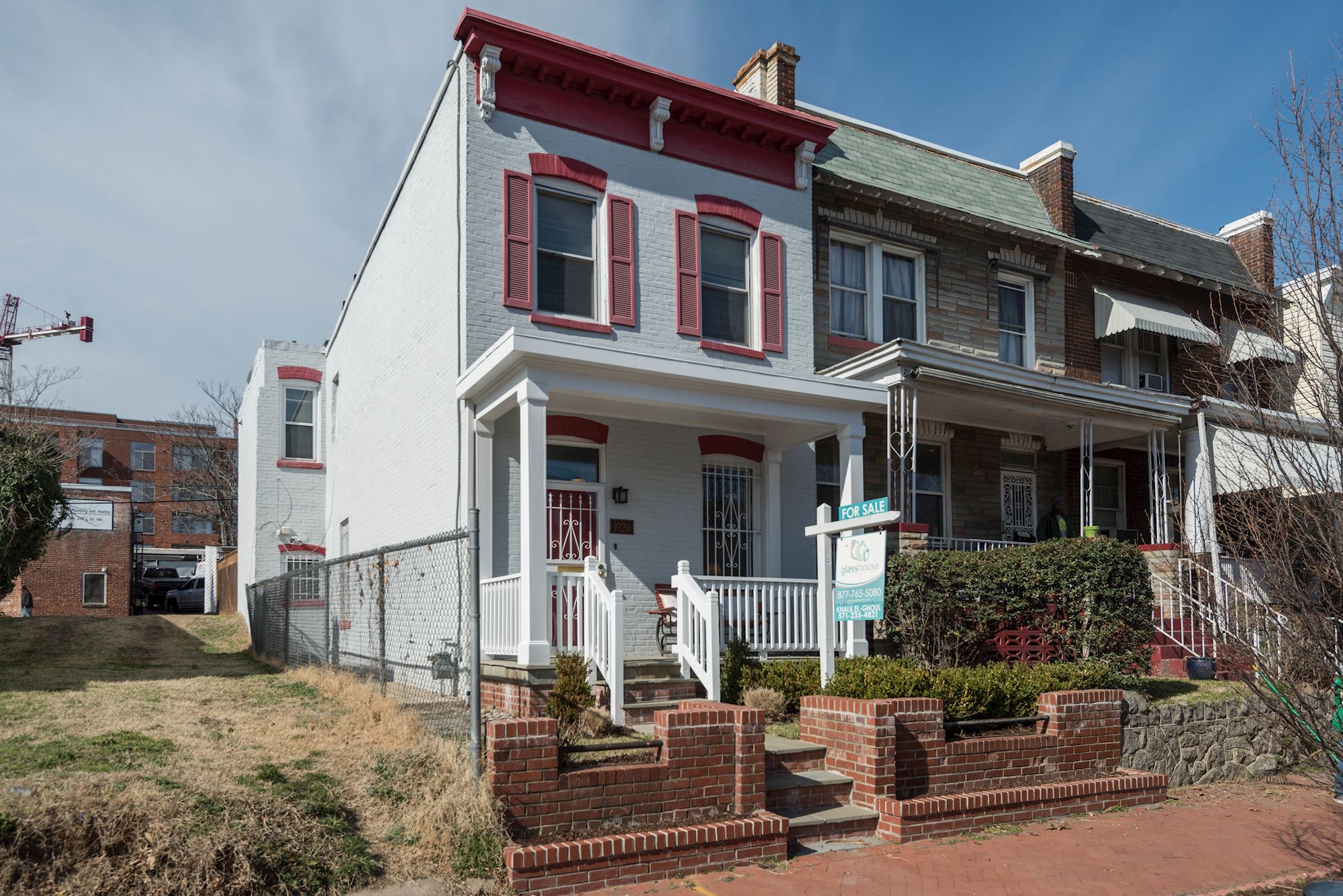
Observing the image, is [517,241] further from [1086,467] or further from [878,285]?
[1086,467]

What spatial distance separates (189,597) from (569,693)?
30995 mm

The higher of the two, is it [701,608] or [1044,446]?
[1044,446]

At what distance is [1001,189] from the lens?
17453mm

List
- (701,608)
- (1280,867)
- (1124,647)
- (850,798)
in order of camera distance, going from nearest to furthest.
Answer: (1280,867)
(850,798)
(701,608)
(1124,647)

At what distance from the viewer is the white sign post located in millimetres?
8844

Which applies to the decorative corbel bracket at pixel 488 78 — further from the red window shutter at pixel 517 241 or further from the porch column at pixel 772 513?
the porch column at pixel 772 513

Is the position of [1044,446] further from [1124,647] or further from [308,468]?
[308,468]

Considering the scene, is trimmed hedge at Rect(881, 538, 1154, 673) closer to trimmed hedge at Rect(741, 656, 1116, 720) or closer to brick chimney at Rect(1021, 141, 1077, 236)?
trimmed hedge at Rect(741, 656, 1116, 720)

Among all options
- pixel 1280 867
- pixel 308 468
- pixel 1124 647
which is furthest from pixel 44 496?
pixel 1280 867

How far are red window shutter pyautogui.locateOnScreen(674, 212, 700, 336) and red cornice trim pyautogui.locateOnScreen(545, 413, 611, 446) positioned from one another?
5.61ft

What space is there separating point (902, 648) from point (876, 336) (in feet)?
17.7

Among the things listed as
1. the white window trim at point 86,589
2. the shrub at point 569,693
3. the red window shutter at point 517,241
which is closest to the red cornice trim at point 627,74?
the red window shutter at point 517,241

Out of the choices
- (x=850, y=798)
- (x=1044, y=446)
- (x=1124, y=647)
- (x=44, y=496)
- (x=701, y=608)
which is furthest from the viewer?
(x=1044, y=446)

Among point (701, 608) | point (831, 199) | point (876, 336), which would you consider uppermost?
point (831, 199)
